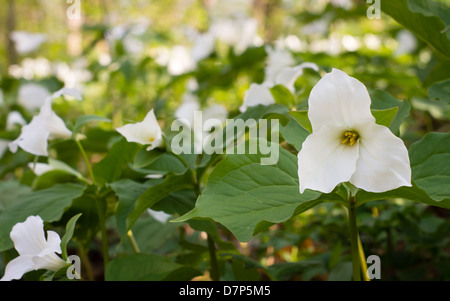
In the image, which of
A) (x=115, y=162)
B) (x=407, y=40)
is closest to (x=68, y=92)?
(x=115, y=162)

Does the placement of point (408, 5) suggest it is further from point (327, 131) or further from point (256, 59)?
point (256, 59)

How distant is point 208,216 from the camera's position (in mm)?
813

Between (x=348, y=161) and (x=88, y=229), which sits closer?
(x=348, y=161)

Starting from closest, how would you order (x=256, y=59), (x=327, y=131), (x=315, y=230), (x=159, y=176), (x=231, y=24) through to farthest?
(x=327, y=131) → (x=159, y=176) → (x=315, y=230) → (x=256, y=59) → (x=231, y=24)

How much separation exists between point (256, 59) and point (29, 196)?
4.92 feet

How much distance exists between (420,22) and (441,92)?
177 millimetres

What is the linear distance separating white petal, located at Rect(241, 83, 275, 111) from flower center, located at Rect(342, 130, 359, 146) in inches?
18.8

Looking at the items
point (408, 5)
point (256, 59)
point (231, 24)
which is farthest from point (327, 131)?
point (231, 24)

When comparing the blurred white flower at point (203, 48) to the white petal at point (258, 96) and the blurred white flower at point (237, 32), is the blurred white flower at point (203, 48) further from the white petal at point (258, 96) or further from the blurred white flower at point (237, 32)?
the white petal at point (258, 96)

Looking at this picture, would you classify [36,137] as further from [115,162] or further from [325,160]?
[325,160]

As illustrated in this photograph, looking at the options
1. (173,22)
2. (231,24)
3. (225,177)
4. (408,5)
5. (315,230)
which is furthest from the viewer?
(173,22)

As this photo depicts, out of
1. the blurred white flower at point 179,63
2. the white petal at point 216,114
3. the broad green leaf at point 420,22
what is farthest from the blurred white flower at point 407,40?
the broad green leaf at point 420,22

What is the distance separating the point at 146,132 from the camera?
1.03 meters

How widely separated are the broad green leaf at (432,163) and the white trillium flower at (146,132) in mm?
552
